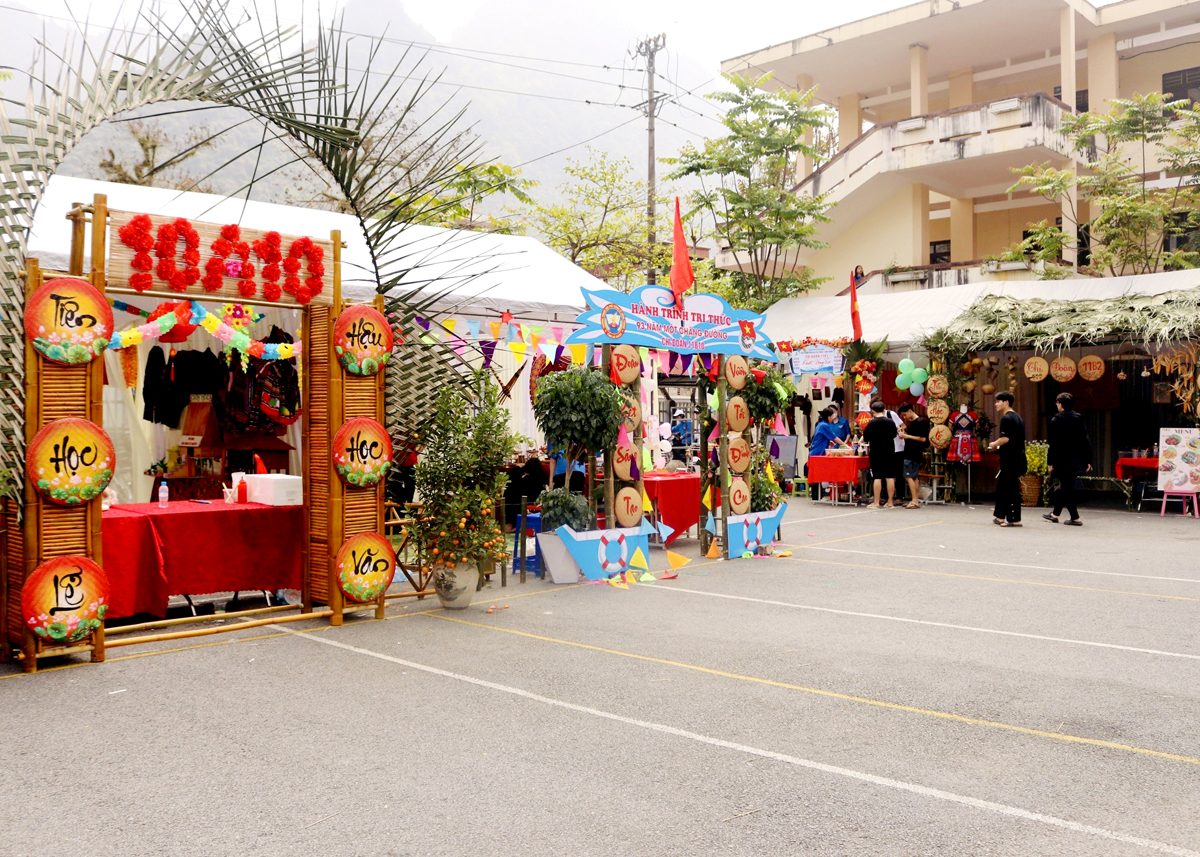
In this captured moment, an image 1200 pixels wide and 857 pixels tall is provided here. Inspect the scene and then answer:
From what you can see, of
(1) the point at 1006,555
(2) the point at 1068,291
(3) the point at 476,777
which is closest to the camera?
(3) the point at 476,777

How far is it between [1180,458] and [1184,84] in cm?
1722

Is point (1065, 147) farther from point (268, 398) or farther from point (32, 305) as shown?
point (32, 305)

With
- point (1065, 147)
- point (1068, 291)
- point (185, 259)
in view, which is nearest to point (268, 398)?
point (185, 259)

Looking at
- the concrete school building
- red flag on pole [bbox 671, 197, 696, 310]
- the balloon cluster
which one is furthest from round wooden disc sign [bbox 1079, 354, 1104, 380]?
red flag on pole [bbox 671, 197, 696, 310]

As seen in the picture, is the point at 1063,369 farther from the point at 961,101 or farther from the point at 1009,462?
the point at 961,101

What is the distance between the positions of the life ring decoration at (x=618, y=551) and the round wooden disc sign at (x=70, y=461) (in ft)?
14.3

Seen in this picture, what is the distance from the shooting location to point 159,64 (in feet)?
19.6

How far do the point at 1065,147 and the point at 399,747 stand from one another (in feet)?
82.1

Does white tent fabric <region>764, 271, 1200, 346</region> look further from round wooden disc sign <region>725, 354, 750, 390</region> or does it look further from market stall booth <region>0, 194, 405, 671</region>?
market stall booth <region>0, 194, 405, 671</region>

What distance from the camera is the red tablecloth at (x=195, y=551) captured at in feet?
22.3

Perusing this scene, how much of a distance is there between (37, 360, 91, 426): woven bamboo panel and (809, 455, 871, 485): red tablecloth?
1307cm

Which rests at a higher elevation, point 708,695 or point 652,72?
point 652,72

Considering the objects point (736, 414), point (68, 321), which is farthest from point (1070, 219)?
point (68, 321)

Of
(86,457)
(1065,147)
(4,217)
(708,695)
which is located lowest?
(708,695)
